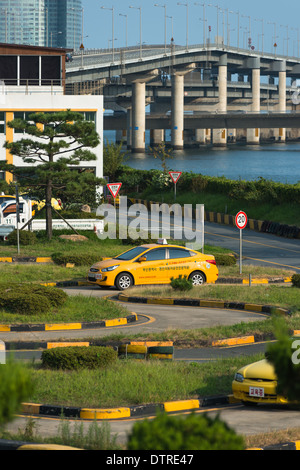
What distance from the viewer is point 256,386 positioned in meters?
13.2

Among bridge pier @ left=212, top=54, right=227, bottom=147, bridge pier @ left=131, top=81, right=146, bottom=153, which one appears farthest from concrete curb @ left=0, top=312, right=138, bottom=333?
bridge pier @ left=212, top=54, right=227, bottom=147

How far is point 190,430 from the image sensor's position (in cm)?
643

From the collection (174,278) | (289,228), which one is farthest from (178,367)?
(289,228)

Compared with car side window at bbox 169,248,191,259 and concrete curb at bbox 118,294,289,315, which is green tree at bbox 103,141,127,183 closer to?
car side window at bbox 169,248,191,259

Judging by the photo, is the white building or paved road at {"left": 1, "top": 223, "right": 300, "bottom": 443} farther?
the white building

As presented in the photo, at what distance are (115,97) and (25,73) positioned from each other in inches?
4538

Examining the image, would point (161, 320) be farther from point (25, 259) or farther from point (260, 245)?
point (260, 245)

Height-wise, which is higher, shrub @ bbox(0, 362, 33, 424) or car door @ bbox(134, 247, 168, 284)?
shrub @ bbox(0, 362, 33, 424)

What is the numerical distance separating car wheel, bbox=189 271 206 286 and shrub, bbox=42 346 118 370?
12.1 metres

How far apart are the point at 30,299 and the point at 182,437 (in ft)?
49.7

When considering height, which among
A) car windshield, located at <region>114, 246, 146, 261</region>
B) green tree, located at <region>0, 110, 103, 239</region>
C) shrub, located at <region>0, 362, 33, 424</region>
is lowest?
car windshield, located at <region>114, 246, 146, 261</region>

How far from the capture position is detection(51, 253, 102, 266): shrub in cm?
3105

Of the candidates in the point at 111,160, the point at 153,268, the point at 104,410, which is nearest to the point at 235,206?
the point at 111,160

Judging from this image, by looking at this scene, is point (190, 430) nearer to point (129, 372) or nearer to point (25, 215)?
point (129, 372)
